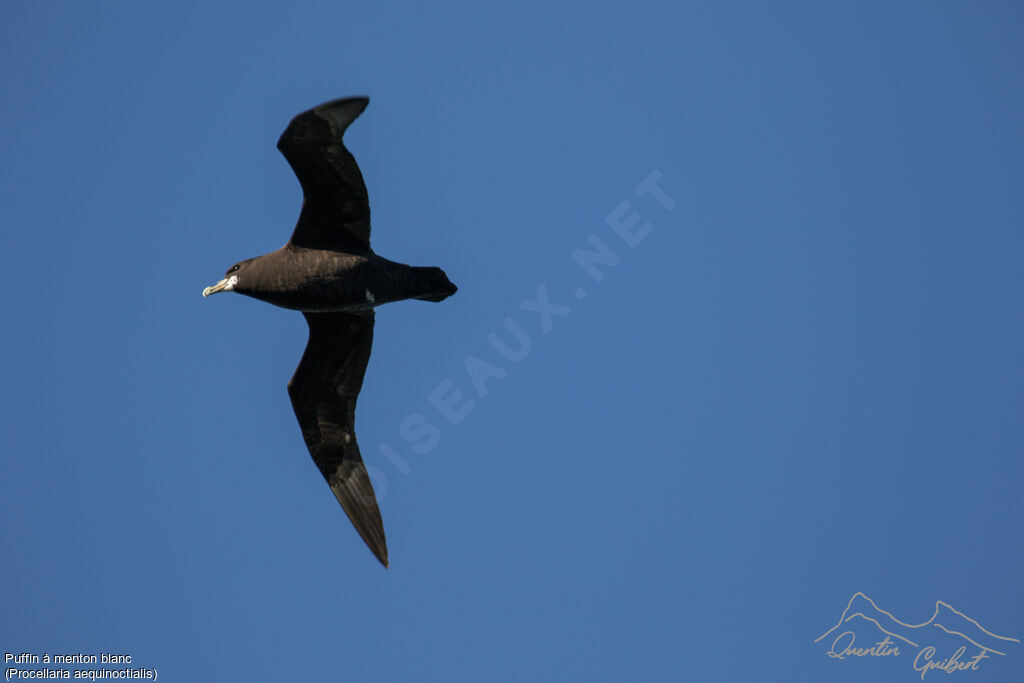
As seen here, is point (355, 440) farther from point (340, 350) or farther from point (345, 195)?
point (345, 195)

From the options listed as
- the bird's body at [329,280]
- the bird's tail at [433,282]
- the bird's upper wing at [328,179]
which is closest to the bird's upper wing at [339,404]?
the bird's body at [329,280]

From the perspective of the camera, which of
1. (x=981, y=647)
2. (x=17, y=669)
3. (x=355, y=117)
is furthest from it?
(x=981, y=647)

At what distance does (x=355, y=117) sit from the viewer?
1144cm

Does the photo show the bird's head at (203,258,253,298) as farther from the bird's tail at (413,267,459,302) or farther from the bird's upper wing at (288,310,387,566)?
the bird's tail at (413,267,459,302)

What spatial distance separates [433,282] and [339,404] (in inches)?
102

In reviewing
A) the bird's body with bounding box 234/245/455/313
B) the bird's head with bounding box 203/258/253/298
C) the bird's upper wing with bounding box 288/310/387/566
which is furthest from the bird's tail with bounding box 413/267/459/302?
the bird's head with bounding box 203/258/253/298

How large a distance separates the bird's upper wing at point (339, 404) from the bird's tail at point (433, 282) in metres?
1.34

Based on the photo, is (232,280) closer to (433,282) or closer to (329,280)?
(329,280)

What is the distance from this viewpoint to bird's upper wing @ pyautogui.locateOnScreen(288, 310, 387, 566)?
13.9m

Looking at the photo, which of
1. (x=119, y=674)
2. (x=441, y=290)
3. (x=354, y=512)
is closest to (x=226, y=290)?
(x=441, y=290)

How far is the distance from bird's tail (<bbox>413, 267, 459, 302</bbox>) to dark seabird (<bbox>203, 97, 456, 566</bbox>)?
13 millimetres

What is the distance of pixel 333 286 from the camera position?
12352 millimetres

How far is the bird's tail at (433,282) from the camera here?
1288 centimetres

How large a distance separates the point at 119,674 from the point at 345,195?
1077 centimetres
